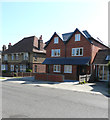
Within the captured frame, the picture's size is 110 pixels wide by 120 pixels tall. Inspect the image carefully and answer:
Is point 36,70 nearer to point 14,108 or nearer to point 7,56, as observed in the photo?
point 7,56

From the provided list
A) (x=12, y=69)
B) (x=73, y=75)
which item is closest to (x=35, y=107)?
(x=73, y=75)

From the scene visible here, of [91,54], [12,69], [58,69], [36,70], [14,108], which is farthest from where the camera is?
[12,69]

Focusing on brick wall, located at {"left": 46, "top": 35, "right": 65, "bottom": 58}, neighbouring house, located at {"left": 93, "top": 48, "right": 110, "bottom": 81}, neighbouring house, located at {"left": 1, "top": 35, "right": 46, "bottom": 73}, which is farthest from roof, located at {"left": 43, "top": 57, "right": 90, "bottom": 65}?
neighbouring house, located at {"left": 1, "top": 35, "right": 46, "bottom": 73}

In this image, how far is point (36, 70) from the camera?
3241 centimetres

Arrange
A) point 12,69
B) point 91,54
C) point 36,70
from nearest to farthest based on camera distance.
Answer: point 91,54 < point 36,70 < point 12,69

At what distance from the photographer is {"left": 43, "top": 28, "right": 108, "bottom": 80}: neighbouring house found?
69.0 feet

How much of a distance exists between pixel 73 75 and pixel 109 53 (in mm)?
7467

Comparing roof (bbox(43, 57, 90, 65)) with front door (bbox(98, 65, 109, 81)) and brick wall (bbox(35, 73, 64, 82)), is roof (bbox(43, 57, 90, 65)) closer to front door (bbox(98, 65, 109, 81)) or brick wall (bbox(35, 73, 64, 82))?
front door (bbox(98, 65, 109, 81))

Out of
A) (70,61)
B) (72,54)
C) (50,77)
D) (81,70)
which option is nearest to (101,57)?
(81,70)

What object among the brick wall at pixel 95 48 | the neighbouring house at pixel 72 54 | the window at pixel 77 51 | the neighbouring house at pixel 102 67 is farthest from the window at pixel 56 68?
the neighbouring house at pixel 102 67

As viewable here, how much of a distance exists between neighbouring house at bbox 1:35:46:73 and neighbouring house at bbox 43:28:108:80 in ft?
24.1

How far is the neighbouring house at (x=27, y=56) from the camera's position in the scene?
31.6 meters

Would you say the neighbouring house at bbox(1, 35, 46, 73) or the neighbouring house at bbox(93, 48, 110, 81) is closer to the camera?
the neighbouring house at bbox(93, 48, 110, 81)

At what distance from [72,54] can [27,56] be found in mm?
14166
